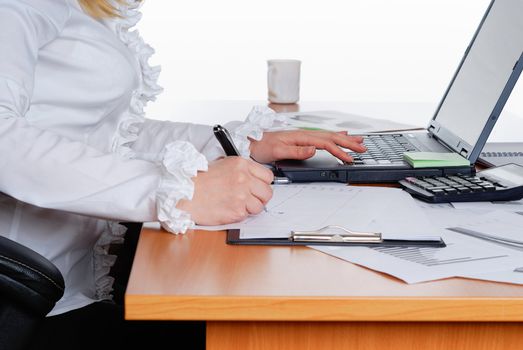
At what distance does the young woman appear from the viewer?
3.57ft

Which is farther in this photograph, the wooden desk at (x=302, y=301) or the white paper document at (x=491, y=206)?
the white paper document at (x=491, y=206)

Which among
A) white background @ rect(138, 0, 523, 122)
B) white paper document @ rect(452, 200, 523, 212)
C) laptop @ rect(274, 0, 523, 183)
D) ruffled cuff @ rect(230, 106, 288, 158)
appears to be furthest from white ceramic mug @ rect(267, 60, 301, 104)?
white background @ rect(138, 0, 523, 122)

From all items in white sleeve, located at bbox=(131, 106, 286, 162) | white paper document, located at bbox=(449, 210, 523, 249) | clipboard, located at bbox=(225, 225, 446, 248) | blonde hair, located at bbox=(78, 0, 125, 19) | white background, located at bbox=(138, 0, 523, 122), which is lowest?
white background, located at bbox=(138, 0, 523, 122)

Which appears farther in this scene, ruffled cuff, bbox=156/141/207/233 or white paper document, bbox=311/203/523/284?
ruffled cuff, bbox=156/141/207/233

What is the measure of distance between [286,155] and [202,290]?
2.08ft

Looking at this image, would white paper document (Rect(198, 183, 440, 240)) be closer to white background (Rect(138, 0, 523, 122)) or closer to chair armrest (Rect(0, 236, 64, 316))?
chair armrest (Rect(0, 236, 64, 316))

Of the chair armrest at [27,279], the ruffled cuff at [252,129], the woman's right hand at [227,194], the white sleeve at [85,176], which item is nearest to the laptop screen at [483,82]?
the ruffled cuff at [252,129]

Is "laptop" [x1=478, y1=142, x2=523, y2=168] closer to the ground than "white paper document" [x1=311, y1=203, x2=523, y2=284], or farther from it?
closer to the ground

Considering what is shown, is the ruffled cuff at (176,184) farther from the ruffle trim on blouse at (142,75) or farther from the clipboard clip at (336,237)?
the ruffle trim on blouse at (142,75)

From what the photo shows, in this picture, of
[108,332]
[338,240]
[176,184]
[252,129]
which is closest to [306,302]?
[338,240]

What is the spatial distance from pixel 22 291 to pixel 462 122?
0.93 metres

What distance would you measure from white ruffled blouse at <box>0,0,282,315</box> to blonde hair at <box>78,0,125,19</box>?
0.02 meters

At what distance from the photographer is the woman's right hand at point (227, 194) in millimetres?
1099

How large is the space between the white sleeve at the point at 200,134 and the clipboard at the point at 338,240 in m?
0.50
